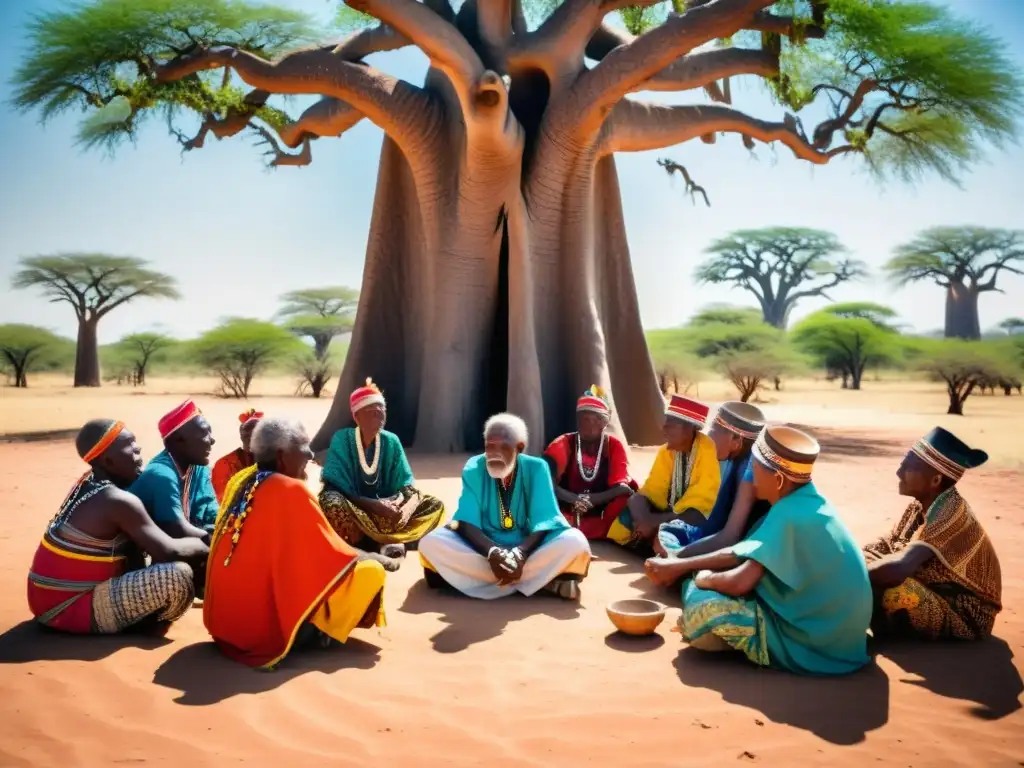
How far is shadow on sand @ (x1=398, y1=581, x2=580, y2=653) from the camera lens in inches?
157

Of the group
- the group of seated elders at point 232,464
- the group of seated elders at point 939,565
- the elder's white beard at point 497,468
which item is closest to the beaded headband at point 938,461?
the group of seated elders at point 939,565

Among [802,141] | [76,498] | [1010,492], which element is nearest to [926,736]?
[76,498]

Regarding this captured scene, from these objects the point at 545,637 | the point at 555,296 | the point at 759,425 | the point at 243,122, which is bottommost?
the point at 545,637

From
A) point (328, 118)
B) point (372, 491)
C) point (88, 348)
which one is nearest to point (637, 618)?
point (372, 491)

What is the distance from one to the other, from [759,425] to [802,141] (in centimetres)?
900

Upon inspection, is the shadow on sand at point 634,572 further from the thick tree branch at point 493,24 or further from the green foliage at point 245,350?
the green foliage at point 245,350

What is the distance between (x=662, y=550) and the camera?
185 inches

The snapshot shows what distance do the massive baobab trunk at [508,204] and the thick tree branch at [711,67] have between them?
0.02m

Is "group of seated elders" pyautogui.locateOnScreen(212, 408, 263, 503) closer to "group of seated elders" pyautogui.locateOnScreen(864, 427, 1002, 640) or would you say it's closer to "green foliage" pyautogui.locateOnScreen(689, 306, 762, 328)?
"group of seated elders" pyautogui.locateOnScreen(864, 427, 1002, 640)

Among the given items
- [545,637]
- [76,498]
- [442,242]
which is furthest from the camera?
[442,242]

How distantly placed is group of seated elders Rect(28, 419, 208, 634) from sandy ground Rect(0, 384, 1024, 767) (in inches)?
5.3

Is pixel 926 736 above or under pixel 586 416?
under

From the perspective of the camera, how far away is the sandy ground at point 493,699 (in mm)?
2824

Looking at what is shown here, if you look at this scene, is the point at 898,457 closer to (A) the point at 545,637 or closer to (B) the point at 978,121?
(B) the point at 978,121
